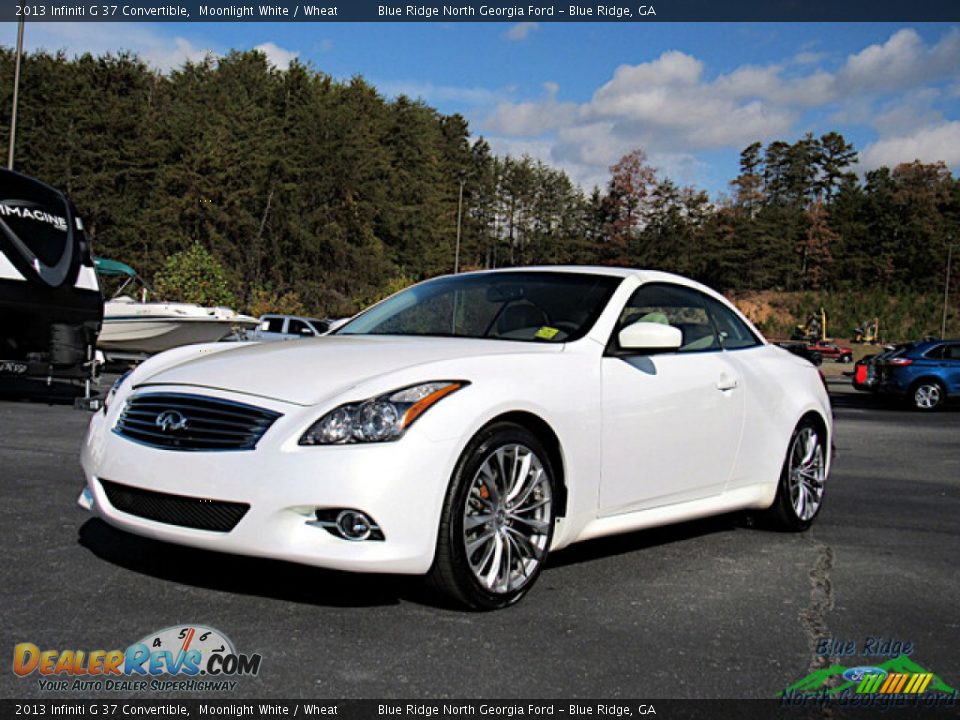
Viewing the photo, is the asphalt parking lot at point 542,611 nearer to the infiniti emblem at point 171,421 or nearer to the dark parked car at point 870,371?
the infiniti emblem at point 171,421

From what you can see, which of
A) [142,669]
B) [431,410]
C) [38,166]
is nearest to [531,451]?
[431,410]

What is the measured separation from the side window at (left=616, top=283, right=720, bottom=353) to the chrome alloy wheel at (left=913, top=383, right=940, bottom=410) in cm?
1635

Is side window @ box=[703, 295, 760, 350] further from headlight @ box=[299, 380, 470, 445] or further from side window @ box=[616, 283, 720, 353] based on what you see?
headlight @ box=[299, 380, 470, 445]

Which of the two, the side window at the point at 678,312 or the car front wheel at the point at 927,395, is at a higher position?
the side window at the point at 678,312

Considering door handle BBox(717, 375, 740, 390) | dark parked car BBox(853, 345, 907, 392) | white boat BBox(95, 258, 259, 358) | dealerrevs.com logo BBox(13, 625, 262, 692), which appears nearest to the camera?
dealerrevs.com logo BBox(13, 625, 262, 692)

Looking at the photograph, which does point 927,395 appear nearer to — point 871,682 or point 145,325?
point 145,325

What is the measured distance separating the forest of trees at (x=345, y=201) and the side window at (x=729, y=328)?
139 feet

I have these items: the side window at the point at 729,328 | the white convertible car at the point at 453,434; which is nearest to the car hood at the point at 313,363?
the white convertible car at the point at 453,434

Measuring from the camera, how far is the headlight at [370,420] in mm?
4066

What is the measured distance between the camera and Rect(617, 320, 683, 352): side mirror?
5129mm

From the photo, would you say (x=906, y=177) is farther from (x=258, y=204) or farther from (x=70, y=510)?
(x=70, y=510)

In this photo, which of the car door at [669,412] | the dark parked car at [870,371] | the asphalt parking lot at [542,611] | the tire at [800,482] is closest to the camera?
the asphalt parking lot at [542,611]

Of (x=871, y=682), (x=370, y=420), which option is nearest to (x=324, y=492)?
(x=370, y=420)

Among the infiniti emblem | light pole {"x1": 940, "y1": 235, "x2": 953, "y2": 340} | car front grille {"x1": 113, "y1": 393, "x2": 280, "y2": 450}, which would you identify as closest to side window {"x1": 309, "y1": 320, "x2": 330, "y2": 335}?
car front grille {"x1": 113, "y1": 393, "x2": 280, "y2": 450}
